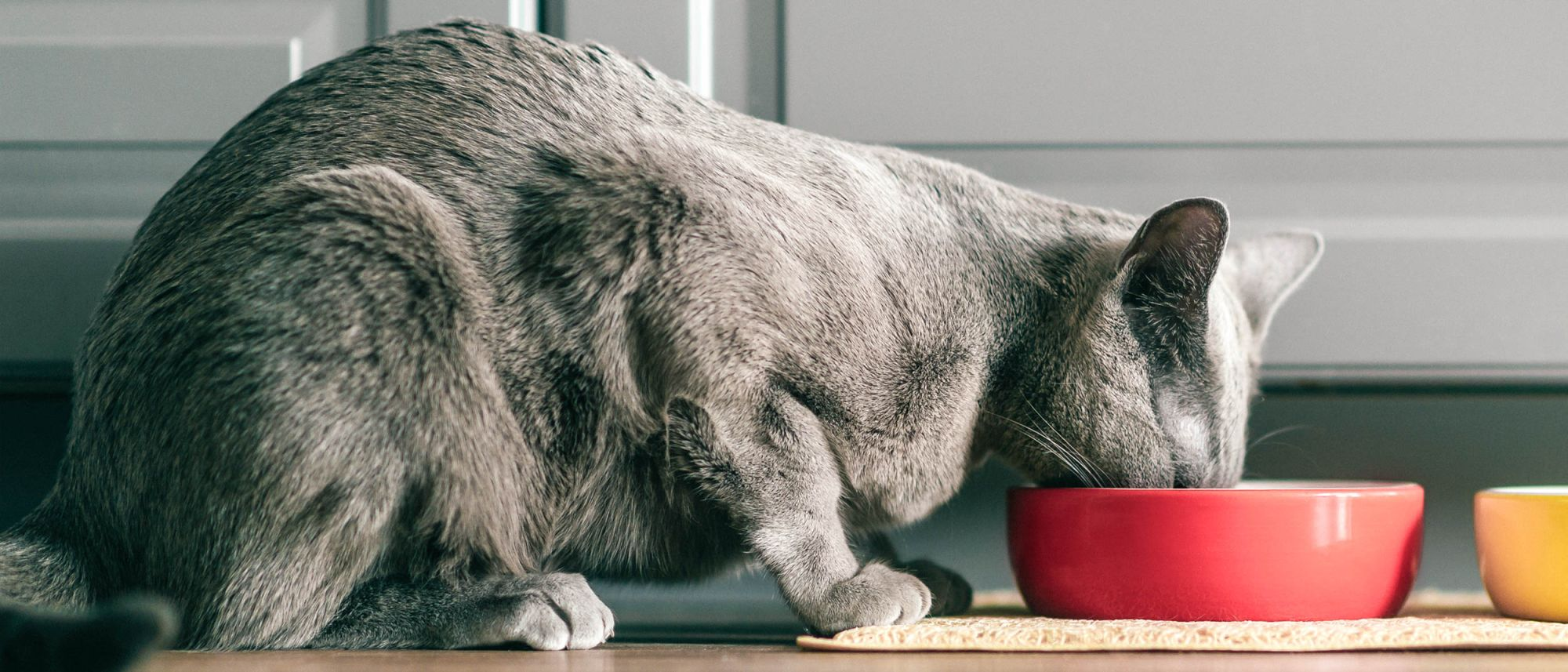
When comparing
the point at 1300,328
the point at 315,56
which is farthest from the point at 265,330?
the point at 1300,328

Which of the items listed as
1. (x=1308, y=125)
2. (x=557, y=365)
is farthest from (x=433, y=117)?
(x=1308, y=125)

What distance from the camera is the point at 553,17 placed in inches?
52.6

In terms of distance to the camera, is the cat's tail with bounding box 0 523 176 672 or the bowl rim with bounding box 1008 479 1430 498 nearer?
the cat's tail with bounding box 0 523 176 672

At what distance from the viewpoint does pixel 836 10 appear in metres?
1.32

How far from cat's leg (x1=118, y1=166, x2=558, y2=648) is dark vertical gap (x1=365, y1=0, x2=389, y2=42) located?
18.1 inches

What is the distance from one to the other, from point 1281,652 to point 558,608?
0.57m

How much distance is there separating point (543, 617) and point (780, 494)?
0.22 m

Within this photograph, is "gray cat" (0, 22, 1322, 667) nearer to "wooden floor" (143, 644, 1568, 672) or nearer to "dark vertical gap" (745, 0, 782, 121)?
"wooden floor" (143, 644, 1568, 672)

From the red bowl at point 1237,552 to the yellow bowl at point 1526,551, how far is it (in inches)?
3.5

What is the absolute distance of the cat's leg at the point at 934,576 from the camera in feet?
3.68

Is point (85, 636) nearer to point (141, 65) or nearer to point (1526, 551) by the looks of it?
point (141, 65)

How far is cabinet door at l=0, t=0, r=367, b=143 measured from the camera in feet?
4.32

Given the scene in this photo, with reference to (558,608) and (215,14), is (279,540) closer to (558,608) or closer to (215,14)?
(558,608)

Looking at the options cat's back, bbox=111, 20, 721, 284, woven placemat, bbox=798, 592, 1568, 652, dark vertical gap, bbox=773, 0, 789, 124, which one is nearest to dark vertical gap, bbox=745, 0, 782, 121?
dark vertical gap, bbox=773, 0, 789, 124
